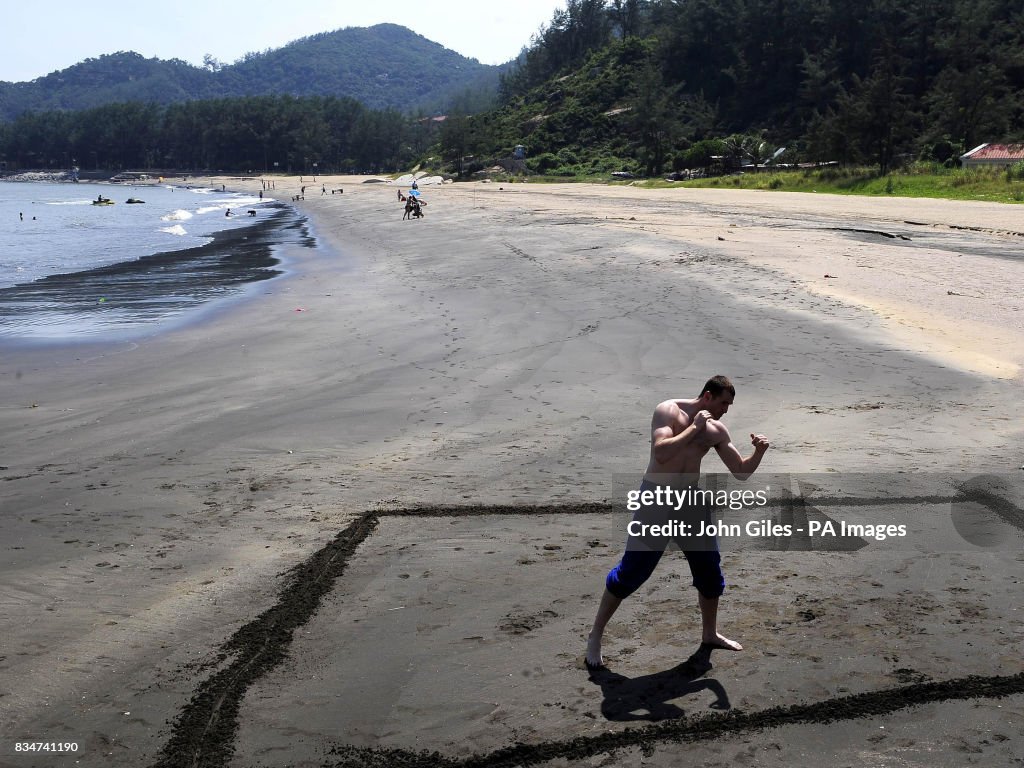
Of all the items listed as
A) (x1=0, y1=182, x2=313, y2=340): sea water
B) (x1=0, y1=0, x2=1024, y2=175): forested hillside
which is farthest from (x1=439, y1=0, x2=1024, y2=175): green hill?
(x1=0, y1=182, x2=313, y2=340): sea water

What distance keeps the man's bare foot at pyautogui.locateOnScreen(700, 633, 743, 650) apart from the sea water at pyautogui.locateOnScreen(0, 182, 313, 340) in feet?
45.3

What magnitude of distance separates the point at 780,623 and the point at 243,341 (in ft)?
38.1

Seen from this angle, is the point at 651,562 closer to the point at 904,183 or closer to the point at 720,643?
the point at 720,643

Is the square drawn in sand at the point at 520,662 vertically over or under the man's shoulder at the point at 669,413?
under

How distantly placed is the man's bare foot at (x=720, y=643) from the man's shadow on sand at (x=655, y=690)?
2.1 inches

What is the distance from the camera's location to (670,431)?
483 cm

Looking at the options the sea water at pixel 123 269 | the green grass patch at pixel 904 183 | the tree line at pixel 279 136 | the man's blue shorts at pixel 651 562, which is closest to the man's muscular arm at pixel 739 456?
the man's blue shorts at pixel 651 562

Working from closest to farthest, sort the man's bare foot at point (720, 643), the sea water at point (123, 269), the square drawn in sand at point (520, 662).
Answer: the square drawn in sand at point (520, 662) → the man's bare foot at point (720, 643) → the sea water at point (123, 269)

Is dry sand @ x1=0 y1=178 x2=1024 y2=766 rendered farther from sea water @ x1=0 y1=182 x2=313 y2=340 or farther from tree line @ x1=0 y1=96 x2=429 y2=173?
tree line @ x1=0 y1=96 x2=429 y2=173

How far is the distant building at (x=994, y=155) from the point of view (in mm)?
47312

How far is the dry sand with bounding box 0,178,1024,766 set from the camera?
4578mm

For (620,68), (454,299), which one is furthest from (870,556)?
(620,68)

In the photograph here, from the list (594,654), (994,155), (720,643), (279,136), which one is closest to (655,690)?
(594,654)

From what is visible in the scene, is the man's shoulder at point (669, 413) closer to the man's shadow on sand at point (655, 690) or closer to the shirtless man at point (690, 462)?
the shirtless man at point (690, 462)
